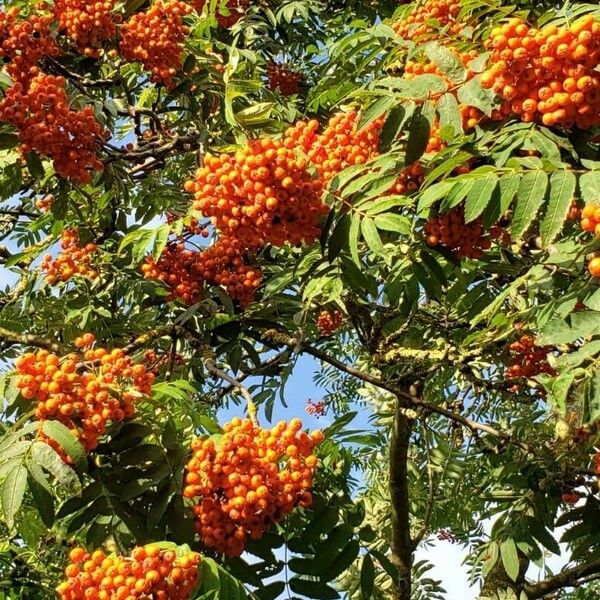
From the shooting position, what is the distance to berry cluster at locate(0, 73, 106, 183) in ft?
14.0

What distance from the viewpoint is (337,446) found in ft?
12.6

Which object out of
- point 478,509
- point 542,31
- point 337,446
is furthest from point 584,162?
point 478,509

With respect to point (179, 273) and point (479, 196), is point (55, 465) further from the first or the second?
point (179, 273)

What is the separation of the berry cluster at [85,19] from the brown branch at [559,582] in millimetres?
4196

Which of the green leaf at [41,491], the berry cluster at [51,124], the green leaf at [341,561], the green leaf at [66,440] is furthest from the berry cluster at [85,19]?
the green leaf at [341,561]

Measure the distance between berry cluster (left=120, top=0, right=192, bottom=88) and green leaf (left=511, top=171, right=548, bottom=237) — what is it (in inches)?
118

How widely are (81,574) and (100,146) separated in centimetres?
292

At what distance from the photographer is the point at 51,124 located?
4.31m

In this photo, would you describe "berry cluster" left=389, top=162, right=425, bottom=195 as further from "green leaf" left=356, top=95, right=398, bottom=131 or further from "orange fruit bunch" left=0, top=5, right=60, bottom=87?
"orange fruit bunch" left=0, top=5, right=60, bottom=87

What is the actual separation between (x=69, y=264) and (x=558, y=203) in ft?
12.1

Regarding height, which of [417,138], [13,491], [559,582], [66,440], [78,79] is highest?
[78,79]

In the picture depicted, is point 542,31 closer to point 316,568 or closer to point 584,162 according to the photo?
point 584,162

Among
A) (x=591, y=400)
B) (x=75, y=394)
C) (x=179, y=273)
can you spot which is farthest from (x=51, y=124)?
(x=591, y=400)

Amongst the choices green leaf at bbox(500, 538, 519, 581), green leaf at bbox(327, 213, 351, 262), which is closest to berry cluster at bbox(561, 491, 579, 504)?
green leaf at bbox(500, 538, 519, 581)
